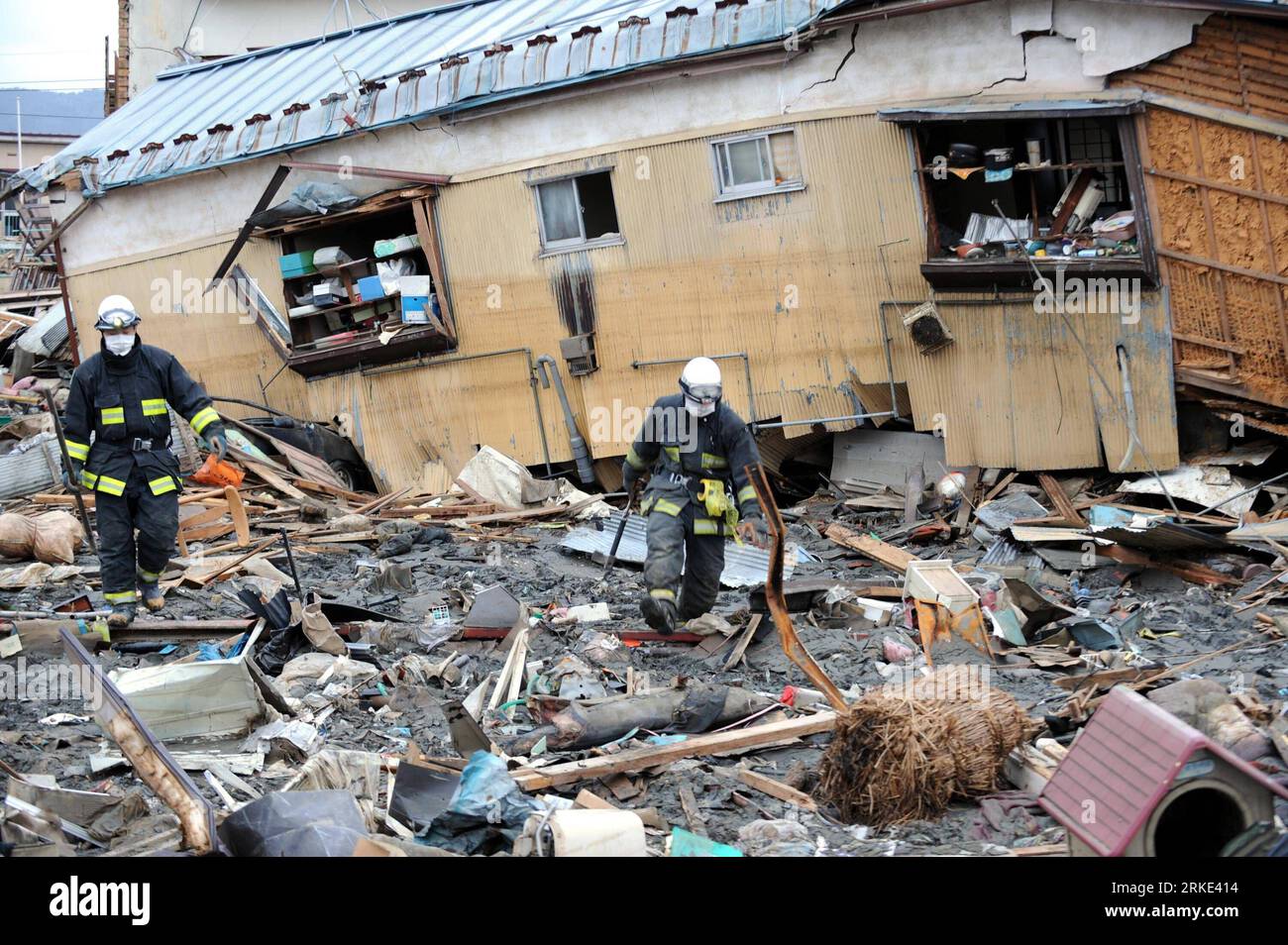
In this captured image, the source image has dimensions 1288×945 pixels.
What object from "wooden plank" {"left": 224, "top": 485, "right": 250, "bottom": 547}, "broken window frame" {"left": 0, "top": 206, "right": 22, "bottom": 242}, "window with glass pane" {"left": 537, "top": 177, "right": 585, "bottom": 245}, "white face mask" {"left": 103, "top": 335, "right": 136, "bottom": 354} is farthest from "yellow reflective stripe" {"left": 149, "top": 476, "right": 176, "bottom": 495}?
"broken window frame" {"left": 0, "top": 206, "right": 22, "bottom": 242}

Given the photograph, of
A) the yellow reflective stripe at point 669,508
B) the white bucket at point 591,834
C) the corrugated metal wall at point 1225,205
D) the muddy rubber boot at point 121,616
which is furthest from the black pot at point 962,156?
the white bucket at point 591,834

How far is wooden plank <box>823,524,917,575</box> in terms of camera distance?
11.7m

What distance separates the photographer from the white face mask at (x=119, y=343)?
9.27m

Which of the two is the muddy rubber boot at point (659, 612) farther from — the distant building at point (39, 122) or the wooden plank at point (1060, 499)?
the distant building at point (39, 122)

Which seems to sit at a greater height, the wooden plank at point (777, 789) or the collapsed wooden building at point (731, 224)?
the collapsed wooden building at point (731, 224)

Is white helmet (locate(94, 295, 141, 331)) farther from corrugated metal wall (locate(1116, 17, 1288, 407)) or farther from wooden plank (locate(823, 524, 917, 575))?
corrugated metal wall (locate(1116, 17, 1288, 407))

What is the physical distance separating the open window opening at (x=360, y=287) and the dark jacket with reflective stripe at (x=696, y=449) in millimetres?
7258

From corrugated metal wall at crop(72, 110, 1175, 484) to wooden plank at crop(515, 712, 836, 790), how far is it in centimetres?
624

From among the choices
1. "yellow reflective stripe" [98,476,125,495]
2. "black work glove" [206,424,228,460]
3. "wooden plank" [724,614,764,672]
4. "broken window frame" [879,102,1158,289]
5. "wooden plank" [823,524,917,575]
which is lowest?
"wooden plank" [823,524,917,575]

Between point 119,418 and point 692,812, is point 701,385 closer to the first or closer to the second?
point 692,812

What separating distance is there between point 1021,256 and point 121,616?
806 cm

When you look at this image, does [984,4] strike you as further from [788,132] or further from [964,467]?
[964,467]
